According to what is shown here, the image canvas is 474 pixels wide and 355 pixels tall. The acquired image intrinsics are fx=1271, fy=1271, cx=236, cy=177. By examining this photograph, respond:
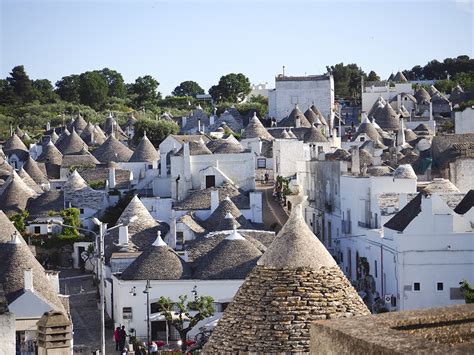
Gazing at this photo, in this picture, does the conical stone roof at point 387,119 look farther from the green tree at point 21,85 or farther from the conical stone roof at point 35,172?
the green tree at point 21,85

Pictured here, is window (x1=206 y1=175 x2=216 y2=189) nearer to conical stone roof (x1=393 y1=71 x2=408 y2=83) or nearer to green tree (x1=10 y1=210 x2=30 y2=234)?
green tree (x1=10 y1=210 x2=30 y2=234)

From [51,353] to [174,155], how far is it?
4675 centimetres

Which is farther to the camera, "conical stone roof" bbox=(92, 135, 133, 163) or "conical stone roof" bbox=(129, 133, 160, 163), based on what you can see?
"conical stone roof" bbox=(92, 135, 133, 163)

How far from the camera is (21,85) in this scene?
138 metres

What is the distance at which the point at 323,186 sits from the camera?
58.5 meters

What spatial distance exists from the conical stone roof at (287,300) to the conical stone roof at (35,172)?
204ft

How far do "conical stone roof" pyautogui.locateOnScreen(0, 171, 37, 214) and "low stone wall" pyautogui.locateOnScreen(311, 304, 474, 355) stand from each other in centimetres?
5347

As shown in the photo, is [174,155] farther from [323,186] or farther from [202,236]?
[202,236]

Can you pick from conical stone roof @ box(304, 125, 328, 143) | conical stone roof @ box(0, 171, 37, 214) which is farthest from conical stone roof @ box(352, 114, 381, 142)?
conical stone roof @ box(0, 171, 37, 214)

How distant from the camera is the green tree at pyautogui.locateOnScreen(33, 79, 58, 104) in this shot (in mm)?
138125

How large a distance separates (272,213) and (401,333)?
5035 centimetres

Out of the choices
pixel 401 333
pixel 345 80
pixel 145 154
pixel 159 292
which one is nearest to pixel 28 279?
pixel 159 292

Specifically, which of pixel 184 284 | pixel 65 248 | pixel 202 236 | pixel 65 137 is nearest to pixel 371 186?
pixel 202 236

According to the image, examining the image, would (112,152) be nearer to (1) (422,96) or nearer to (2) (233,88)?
(1) (422,96)
